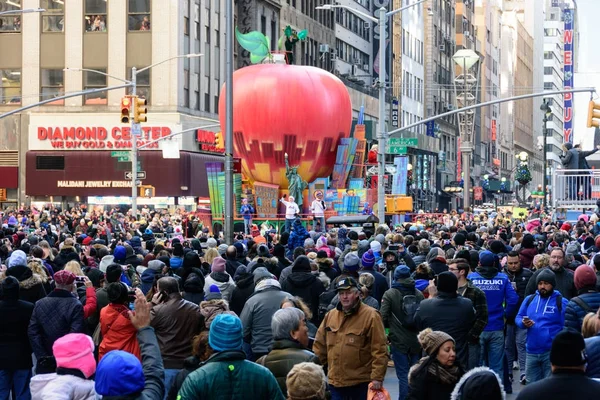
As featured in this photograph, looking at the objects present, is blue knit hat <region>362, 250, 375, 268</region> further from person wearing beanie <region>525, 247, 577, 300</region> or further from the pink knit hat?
the pink knit hat

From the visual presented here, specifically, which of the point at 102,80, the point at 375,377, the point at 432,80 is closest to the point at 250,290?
the point at 375,377

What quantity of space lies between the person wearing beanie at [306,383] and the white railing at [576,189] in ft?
110

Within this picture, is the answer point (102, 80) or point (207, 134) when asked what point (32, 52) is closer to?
point (102, 80)

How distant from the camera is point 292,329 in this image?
8.49m

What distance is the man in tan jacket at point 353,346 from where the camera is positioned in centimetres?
981

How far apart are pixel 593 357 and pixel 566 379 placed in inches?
90.0

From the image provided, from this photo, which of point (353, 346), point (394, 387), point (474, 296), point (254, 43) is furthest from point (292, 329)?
point (254, 43)

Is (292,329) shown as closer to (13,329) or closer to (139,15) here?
(13,329)

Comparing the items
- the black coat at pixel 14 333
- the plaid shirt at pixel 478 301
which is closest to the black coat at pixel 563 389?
the plaid shirt at pixel 478 301

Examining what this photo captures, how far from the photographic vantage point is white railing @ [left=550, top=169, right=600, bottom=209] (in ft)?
130

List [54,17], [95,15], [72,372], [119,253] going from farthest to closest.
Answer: [54,17] → [95,15] → [119,253] → [72,372]

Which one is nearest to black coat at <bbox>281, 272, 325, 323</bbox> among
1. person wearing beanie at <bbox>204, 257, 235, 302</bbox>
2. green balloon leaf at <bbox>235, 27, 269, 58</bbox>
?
person wearing beanie at <bbox>204, 257, 235, 302</bbox>

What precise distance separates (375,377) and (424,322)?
1.10m

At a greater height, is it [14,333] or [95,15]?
[95,15]
